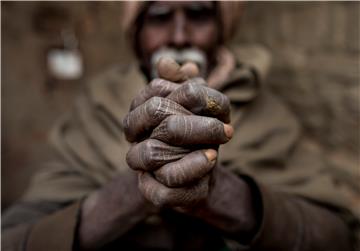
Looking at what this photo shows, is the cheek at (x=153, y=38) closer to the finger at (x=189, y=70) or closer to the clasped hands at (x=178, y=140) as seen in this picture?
the finger at (x=189, y=70)

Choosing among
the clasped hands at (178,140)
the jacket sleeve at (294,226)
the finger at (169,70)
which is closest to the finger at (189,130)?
the clasped hands at (178,140)

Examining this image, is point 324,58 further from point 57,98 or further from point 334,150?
point 57,98

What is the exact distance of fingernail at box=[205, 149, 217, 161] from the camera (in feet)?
2.15

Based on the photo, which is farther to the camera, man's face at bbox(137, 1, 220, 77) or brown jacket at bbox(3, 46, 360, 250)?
man's face at bbox(137, 1, 220, 77)

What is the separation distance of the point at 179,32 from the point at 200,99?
593mm

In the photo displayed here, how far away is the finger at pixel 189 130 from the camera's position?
641mm

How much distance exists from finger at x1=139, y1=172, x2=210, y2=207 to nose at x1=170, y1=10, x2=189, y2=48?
598 millimetres

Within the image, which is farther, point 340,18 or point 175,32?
point 340,18

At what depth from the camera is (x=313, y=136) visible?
1.57 metres

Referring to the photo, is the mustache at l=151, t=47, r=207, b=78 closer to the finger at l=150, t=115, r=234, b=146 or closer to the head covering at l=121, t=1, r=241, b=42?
the head covering at l=121, t=1, r=241, b=42

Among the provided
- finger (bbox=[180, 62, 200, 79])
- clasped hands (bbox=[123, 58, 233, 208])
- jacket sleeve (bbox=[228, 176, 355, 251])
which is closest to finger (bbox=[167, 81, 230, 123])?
clasped hands (bbox=[123, 58, 233, 208])

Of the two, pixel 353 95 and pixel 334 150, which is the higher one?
pixel 353 95

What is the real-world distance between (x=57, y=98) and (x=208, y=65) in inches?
49.7

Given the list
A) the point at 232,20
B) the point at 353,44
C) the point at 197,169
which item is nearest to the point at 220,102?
the point at 197,169
